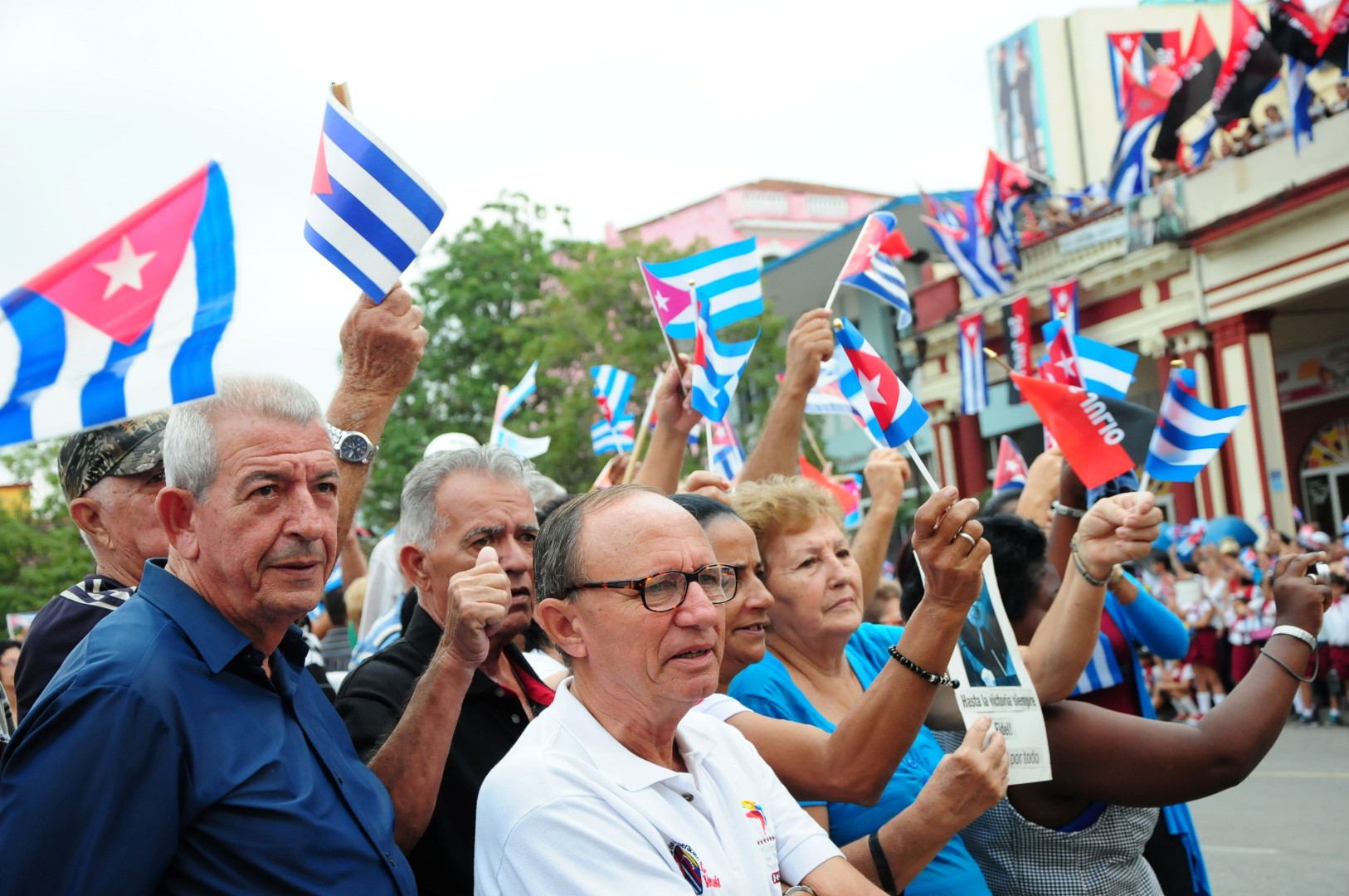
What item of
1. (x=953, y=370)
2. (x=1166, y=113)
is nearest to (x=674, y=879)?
(x=1166, y=113)

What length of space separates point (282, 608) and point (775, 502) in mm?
1676

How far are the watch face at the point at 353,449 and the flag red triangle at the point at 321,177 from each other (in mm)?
647

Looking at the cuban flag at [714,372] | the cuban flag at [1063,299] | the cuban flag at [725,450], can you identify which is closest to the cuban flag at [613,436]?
the cuban flag at [725,450]

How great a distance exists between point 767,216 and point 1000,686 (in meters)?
31.1

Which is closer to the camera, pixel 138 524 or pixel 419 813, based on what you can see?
pixel 419 813

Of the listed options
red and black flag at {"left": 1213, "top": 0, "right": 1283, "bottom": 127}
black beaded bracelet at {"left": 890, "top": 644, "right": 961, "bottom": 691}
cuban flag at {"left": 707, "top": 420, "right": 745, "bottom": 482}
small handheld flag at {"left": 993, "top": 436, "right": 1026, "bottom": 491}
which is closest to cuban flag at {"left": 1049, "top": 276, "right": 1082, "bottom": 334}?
red and black flag at {"left": 1213, "top": 0, "right": 1283, "bottom": 127}

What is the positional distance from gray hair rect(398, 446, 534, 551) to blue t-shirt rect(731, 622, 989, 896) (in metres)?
0.84

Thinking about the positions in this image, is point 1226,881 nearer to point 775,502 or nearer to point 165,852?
point 775,502

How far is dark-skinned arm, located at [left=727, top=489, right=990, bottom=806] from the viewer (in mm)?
2709

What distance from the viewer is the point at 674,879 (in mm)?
2094

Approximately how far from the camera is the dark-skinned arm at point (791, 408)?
167 inches

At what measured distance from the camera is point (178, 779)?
1.90m

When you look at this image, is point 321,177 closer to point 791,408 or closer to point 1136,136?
point 791,408

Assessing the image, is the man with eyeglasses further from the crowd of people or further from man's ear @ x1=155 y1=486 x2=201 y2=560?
man's ear @ x1=155 y1=486 x2=201 y2=560
